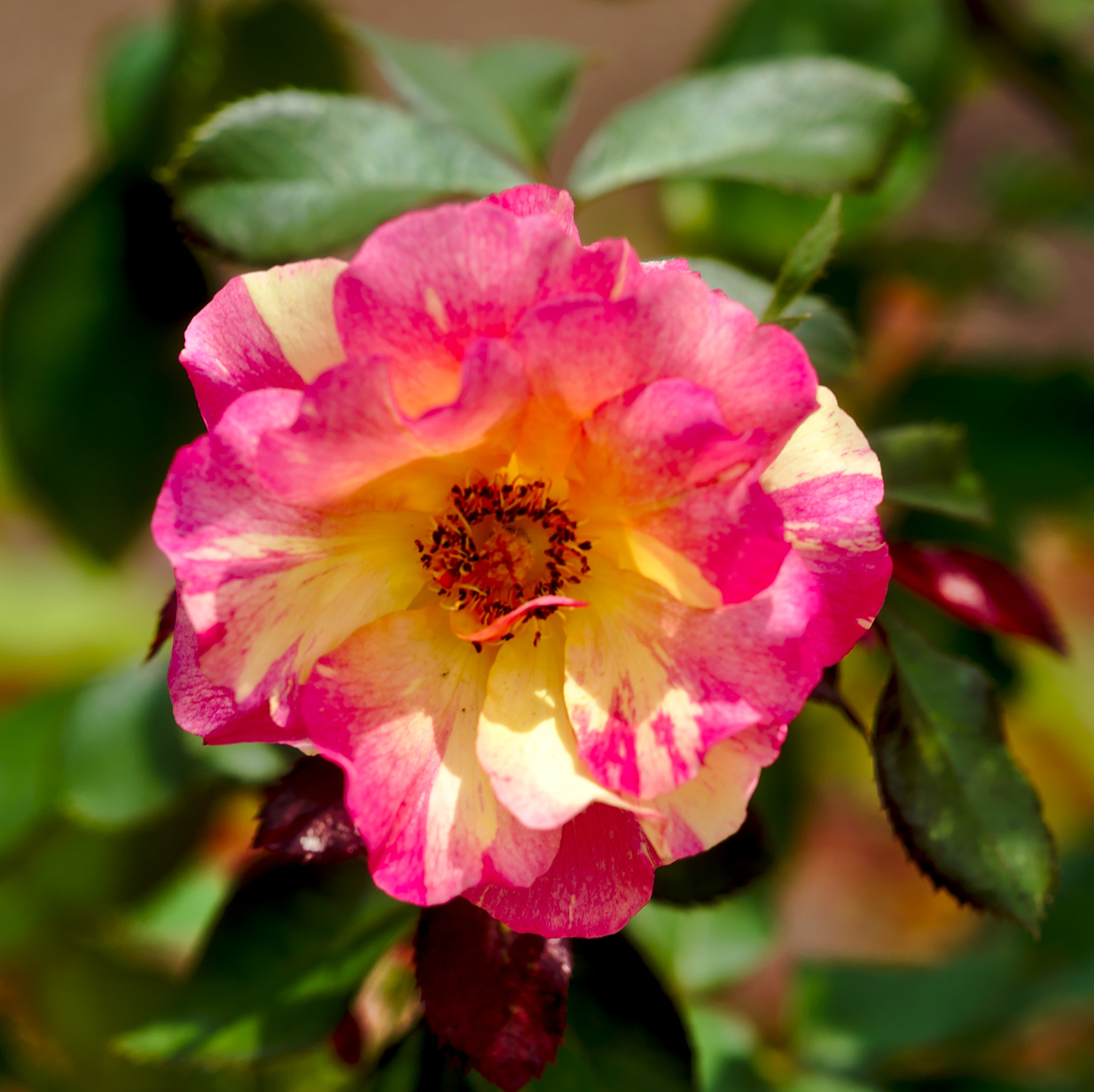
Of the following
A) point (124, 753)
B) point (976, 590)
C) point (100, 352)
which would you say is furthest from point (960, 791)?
point (100, 352)

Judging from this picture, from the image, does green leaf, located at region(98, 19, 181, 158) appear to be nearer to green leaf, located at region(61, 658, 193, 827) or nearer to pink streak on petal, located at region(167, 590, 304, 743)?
green leaf, located at region(61, 658, 193, 827)

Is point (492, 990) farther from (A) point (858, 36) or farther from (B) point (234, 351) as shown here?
(A) point (858, 36)

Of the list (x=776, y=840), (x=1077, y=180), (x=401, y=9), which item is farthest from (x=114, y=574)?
(x=401, y=9)

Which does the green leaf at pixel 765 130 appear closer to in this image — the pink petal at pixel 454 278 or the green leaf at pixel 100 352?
the pink petal at pixel 454 278

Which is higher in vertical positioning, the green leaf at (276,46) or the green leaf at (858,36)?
the green leaf at (858,36)

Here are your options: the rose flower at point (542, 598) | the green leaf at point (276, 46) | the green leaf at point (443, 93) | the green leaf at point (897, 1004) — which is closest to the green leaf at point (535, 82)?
the green leaf at point (443, 93)

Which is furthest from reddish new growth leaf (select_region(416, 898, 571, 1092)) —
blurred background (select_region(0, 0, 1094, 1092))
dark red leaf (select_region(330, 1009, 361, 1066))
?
blurred background (select_region(0, 0, 1094, 1092))
